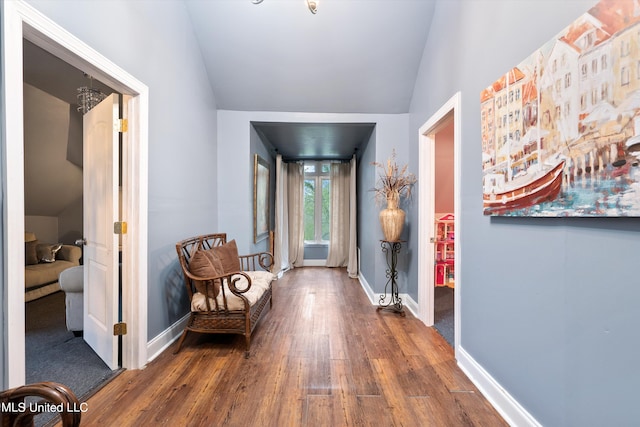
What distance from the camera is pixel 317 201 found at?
19.5 feet

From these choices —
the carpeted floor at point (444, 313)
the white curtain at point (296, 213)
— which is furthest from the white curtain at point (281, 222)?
the carpeted floor at point (444, 313)

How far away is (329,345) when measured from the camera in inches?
90.6

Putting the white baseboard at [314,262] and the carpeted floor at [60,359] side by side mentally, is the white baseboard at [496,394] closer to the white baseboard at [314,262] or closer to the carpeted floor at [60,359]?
the carpeted floor at [60,359]

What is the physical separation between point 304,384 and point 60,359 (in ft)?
6.12

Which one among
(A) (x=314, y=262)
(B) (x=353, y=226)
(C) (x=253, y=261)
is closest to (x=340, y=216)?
(B) (x=353, y=226)

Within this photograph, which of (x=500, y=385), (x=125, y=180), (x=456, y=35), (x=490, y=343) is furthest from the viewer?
(x=456, y=35)

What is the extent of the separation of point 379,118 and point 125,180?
8.99ft

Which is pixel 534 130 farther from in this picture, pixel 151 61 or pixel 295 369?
pixel 151 61

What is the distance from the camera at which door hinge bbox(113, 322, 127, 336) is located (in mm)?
1937

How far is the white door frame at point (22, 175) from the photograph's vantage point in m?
1.13

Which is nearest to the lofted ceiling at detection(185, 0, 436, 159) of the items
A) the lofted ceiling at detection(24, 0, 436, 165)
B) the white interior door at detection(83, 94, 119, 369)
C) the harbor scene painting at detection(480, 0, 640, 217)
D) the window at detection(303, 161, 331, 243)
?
the lofted ceiling at detection(24, 0, 436, 165)

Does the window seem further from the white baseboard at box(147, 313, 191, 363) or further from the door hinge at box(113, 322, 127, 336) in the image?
the door hinge at box(113, 322, 127, 336)

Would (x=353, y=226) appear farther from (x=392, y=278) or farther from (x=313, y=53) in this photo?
(x=313, y=53)

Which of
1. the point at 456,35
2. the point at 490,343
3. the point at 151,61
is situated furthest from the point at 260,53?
the point at 490,343
